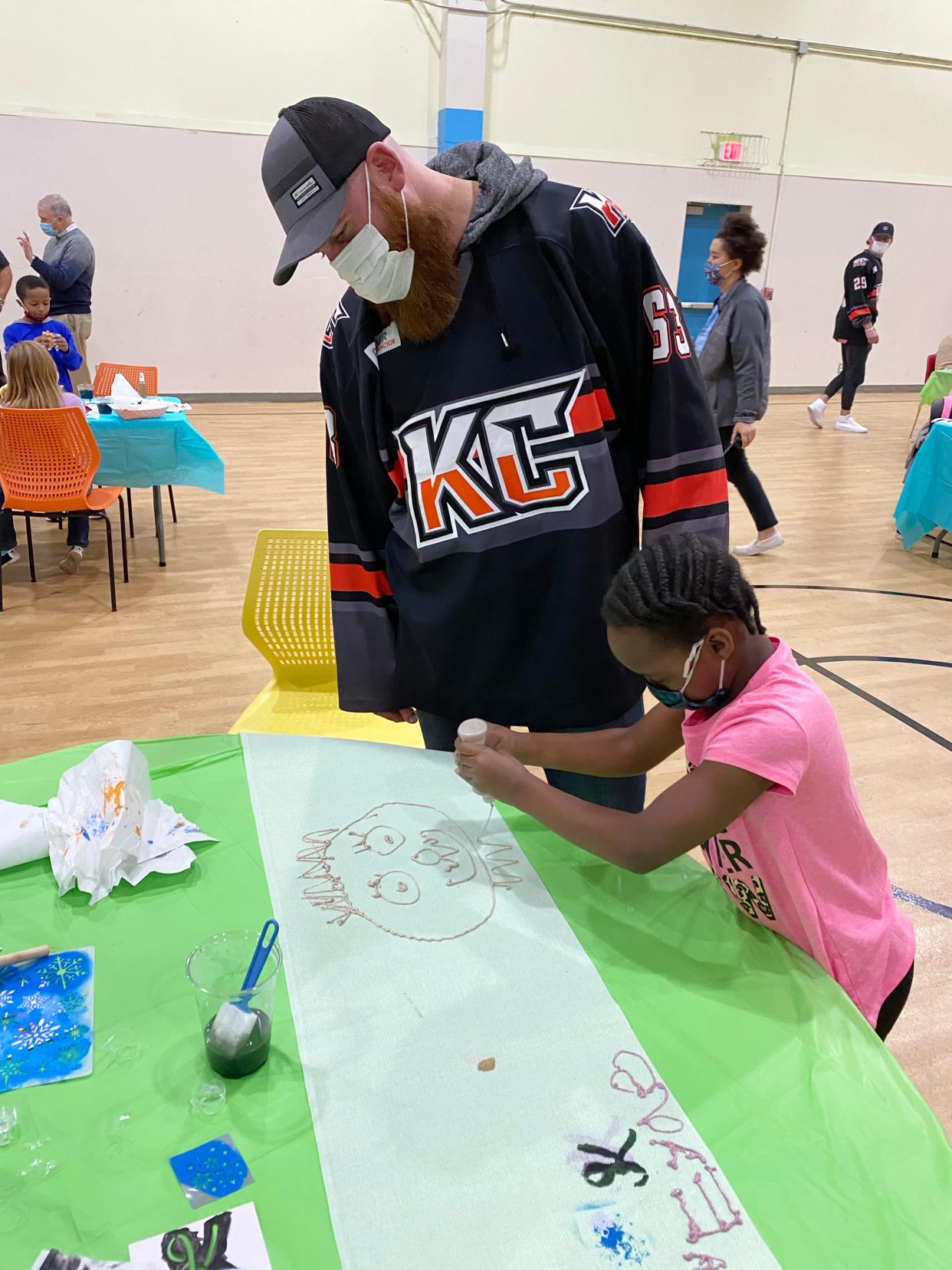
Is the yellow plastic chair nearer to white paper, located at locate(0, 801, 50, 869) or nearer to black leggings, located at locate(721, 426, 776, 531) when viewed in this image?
white paper, located at locate(0, 801, 50, 869)

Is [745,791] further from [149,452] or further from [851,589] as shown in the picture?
[149,452]

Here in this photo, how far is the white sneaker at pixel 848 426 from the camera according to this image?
819cm

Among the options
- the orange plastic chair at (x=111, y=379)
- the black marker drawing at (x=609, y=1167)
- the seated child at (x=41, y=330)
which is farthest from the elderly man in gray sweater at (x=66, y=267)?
the black marker drawing at (x=609, y=1167)

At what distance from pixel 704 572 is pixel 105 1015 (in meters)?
0.79

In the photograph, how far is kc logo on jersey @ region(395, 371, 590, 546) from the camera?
1.24m

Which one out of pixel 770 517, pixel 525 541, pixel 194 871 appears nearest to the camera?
pixel 194 871

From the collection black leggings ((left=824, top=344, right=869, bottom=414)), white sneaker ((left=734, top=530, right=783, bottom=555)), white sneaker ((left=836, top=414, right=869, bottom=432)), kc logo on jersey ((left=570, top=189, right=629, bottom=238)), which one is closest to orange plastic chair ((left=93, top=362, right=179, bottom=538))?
white sneaker ((left=734, top=530, right=783, bottom=555))

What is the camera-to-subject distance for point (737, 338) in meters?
4.02

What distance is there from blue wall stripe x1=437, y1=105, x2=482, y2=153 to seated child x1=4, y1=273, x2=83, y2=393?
14.6ft

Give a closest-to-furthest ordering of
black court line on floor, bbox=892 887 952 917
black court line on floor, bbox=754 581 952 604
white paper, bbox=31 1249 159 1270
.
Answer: white paper, bbox=31 1249 159 1270 → black court line on floor, bbox=892 887 952 917 → black court line on floor, bbox=754 581 952 604

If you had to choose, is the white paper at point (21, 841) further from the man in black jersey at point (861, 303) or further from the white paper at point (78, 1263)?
the man in black jersey at point (861, 303)

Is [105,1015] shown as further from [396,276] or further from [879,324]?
[879,324]

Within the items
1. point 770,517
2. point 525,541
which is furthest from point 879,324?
point 525,541

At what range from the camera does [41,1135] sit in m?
0.79
